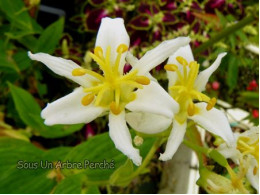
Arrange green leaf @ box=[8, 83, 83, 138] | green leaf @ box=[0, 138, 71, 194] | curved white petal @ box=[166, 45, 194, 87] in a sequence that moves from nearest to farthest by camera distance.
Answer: curved white petal @ box=[166, 45, 194, 87]
green leaf @ box=[0, 138, 71, 194]
green leaf @ box=[8, 83, 83, 138]

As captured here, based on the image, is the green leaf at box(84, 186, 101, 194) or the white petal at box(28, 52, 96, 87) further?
the green leaf at box(84, 186, 101, 194)

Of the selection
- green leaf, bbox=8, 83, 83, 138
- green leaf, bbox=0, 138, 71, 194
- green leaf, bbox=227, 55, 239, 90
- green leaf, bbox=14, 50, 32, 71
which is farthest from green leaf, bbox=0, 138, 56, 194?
green leaf, bbox=227, 55, 239, 90

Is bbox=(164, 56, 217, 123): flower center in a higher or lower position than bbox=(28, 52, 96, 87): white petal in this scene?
lower

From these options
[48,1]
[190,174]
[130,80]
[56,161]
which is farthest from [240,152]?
[48,1]

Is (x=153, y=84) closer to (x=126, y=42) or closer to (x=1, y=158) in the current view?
(x=126, y=42)

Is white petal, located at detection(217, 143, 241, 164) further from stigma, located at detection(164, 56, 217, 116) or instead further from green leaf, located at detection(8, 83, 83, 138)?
green leaf, located at detection(8, 83, 83, 138)
